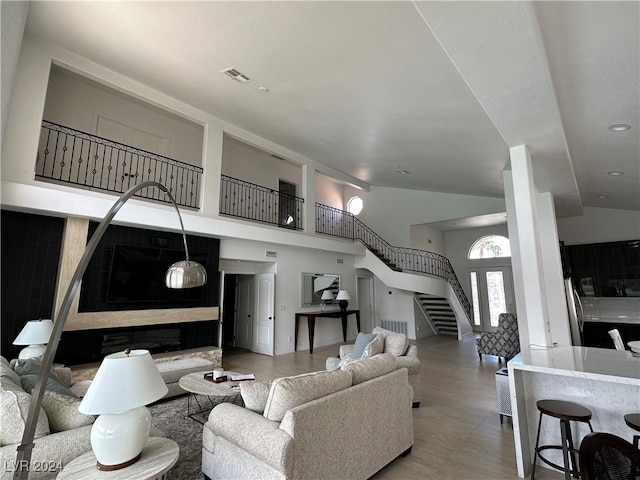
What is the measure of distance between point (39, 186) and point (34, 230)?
70 centimetres

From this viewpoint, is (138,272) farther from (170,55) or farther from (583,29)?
(583,29)

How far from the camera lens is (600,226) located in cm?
684

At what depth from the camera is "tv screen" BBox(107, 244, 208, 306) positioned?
189 inches

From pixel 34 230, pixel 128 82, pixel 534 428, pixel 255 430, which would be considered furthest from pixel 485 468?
pixel 128 82

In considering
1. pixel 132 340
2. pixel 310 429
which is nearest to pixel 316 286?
pixel 132 340

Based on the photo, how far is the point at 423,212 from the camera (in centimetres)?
958

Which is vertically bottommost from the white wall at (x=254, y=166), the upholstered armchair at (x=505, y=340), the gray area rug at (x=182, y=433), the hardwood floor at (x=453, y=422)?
the gray area rug at (x=182, y=433)

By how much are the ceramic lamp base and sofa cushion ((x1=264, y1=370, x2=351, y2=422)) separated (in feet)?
2.54

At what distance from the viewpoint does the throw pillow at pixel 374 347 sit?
13.3 ft

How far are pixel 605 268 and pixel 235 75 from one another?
801 centimetres

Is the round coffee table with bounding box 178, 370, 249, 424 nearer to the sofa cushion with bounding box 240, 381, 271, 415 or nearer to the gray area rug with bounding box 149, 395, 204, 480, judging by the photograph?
the gray area rug with bounding box 149, 395, 204, 480

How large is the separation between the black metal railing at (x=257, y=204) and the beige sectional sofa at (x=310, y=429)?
5215mm

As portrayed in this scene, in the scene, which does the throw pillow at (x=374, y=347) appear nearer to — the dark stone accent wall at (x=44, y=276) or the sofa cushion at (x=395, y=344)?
the sofa cushion at (x=395, y=344)

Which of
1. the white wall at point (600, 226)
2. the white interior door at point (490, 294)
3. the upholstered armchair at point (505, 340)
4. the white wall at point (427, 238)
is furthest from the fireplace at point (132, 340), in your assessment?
the white interior door at point (490, 294)
